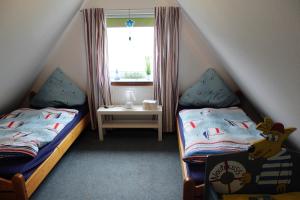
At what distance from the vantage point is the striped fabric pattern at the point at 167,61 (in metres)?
2.92

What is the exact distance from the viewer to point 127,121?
334 centimetres

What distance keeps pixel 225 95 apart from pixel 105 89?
69.5 inches

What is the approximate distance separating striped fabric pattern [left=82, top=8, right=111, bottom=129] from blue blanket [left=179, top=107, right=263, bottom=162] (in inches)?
49.9

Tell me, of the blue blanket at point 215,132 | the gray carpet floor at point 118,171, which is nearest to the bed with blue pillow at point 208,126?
the blue blanket at point 215,132

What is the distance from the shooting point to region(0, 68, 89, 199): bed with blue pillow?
1.79m

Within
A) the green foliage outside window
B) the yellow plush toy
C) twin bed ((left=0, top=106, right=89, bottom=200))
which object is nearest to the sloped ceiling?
twin bed ((left=0, top=106, right=89, bottom=200))

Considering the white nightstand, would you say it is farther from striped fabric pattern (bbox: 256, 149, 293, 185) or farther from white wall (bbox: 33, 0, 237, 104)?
striped fabric pattern (bbox: 256, 149, 293, 185)

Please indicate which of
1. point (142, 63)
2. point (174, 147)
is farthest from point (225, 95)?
point (142, 63)

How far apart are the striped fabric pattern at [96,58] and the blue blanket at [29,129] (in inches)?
16.3

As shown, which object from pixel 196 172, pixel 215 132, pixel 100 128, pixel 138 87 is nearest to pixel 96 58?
pixel 138 87

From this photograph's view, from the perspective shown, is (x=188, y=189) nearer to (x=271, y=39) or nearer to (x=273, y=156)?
(x=273, y=156)

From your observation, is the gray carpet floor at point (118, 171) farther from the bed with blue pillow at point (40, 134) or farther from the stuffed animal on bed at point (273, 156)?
the stuffed animal on bed at point (273, 156)

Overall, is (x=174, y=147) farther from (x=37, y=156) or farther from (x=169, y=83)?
(x=37, y=156)

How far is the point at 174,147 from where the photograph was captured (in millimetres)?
2961
